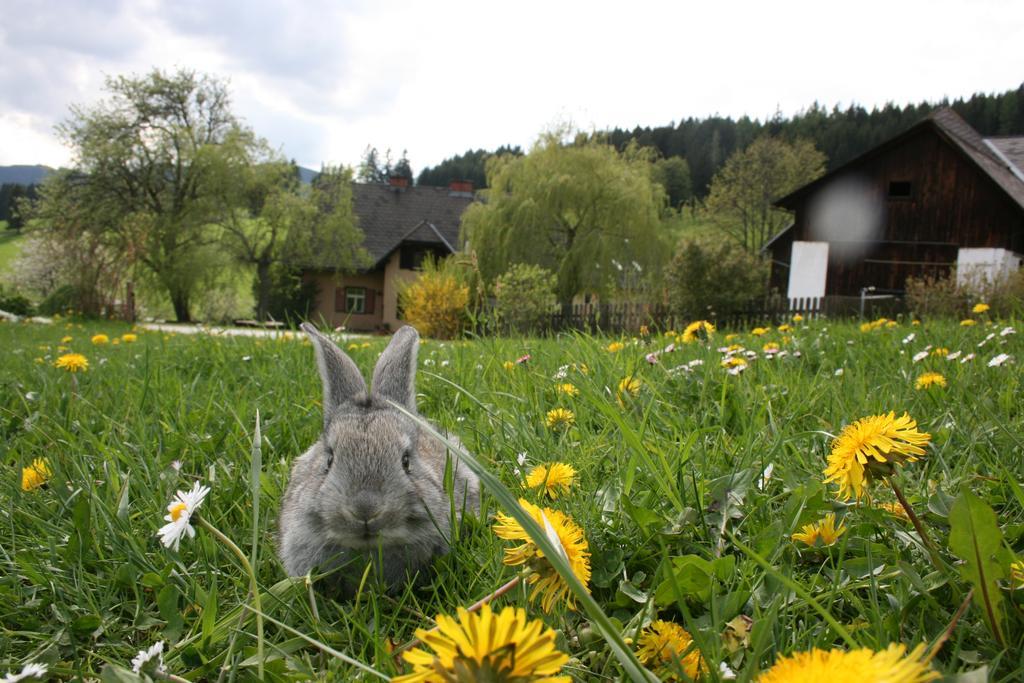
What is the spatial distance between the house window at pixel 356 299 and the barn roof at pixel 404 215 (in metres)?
2.66

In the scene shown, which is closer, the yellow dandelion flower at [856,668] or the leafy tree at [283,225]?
the yellow dandelion flower at [856,668]

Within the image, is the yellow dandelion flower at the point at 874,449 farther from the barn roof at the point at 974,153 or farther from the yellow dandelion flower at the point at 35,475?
the barn roof at the point at 974,153

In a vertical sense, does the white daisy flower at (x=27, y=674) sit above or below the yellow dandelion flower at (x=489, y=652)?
Answer: below

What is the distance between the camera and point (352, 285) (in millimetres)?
45719

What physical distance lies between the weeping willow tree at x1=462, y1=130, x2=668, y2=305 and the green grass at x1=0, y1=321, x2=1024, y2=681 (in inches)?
1083

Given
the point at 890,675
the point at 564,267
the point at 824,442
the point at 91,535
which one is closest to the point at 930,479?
the point at 824,442

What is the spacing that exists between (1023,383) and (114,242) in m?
41.1

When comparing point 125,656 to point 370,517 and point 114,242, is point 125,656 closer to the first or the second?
point 370,517

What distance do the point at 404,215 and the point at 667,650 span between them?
166 feet

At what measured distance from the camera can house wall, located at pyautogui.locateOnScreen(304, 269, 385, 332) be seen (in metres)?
44.6

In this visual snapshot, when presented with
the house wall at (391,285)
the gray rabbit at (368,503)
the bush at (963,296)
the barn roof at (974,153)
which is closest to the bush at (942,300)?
the bush at (963,296)

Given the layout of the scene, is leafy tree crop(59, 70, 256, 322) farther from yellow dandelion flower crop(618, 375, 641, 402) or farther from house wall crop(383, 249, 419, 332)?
yellow dandelion flower crop(618, 375, 641, 402)

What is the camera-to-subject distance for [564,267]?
31.1m

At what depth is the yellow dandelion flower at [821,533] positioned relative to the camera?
4.74 feet
